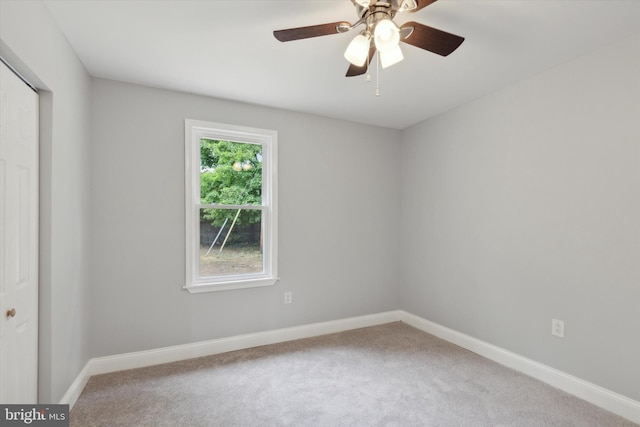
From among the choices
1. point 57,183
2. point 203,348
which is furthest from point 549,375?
point 57,183

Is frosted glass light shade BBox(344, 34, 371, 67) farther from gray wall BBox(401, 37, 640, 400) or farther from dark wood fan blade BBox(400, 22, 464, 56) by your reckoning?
gray wall BBox(401, 37, 640, 400)

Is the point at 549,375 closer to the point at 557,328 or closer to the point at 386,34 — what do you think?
the point at 557,328

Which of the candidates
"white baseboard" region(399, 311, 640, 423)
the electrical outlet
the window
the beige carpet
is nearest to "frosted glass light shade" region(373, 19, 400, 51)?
the window

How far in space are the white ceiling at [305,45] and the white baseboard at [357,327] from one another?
2334 millimetres

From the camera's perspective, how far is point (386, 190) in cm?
398

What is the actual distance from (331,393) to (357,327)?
4.70 ft

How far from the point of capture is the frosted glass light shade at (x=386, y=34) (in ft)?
4.79

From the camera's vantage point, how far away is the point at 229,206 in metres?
3.17

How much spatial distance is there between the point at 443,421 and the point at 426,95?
2638mm

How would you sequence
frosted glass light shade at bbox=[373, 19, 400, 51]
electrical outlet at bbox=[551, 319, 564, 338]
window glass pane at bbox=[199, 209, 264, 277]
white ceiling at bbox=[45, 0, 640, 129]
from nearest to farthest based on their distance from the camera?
frosted glass light shade at bbox=[373, 19, 400, 51]
white ceiling at bbox=[45, 0, 640, 129]
electrical outlet at bbox=[551, 319, 564, 338]
window glass pane at bbox=[199, 209, 264, 277]

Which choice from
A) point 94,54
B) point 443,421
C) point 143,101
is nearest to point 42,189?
point 94,54

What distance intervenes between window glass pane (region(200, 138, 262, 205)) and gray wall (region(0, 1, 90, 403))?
979 millimetres

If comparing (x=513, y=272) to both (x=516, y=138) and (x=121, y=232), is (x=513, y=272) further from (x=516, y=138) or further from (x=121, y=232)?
(x=121, y=232)

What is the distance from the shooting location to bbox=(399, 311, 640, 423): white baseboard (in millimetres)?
2051
